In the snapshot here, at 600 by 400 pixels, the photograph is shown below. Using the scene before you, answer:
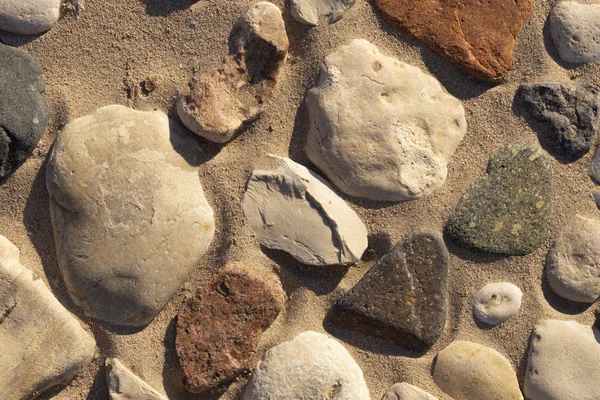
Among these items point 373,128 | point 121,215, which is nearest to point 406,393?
point 373,128

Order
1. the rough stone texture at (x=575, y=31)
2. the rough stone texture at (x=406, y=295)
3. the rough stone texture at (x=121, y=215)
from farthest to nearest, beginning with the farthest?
the rough stone texture at (x=575, y=31), the rough stone texture at (x=406, y=295), the rough stone texture at (x=121, y=215)

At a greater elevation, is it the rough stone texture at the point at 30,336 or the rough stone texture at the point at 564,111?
the rough stone texture at the point at 564,111

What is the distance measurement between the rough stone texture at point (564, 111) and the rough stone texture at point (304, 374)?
3.20 feet

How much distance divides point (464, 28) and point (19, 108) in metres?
1.35

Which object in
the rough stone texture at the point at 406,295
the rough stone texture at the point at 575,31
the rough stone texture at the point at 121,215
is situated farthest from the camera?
the rough stone texture at the point at 575,31

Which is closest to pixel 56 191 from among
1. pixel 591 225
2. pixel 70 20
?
pixel 70 20

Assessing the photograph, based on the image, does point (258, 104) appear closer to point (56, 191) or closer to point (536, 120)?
point (56, 191)

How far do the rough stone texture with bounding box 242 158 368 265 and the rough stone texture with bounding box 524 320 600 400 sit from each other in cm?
66

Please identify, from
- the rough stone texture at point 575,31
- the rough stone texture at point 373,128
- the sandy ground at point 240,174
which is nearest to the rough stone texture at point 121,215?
the sandy ground at point 240,174

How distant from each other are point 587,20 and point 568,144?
1.36ft

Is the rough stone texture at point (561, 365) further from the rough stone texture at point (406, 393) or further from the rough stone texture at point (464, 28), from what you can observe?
the rough stone texture at point (464, 28)

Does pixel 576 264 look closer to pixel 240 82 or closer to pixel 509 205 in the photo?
pixel 509 205

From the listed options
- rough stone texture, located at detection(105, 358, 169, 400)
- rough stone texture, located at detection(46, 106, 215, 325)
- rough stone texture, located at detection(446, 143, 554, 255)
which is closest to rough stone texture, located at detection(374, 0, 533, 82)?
rough stone texture, located at detection(446, 143, 554, 255)

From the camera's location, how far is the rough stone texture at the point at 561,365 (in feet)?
6.17
